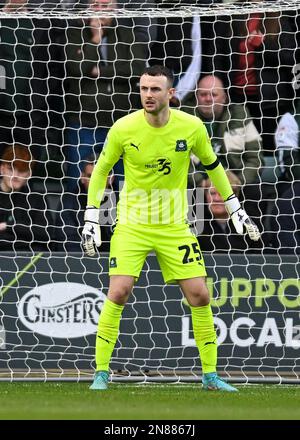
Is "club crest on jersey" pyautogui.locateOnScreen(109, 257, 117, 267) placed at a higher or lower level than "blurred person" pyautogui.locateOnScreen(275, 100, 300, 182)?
lower

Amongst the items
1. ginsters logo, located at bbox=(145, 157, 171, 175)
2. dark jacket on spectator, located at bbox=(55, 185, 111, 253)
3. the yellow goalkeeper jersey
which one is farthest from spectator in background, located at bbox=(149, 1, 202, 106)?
ginsters logo, located at bbox=(145, 157, 171, 175)

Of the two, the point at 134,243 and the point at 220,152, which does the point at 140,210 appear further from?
the point at 220,152

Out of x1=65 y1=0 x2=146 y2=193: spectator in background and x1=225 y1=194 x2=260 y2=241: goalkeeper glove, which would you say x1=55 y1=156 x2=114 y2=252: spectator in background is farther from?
x1=225 y1=194 x2=260 y2=241: goalkeeper glove

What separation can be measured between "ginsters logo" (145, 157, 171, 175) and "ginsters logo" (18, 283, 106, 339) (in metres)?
2.15

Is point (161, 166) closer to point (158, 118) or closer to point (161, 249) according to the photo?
point (158, 118)

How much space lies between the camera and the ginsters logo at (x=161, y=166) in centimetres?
937

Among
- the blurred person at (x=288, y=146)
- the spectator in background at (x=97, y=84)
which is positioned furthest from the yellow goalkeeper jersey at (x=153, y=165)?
the blurred person at (x=288, y=146)

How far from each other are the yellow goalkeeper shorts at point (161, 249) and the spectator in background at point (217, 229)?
89.1 inches

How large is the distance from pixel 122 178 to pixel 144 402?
378cm

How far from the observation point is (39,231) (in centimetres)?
1166

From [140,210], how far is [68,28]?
3.30 m

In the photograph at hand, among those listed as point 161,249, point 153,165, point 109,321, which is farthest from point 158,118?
point 109,321

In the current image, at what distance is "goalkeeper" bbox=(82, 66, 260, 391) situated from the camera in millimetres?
9320

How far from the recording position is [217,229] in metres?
11.8
